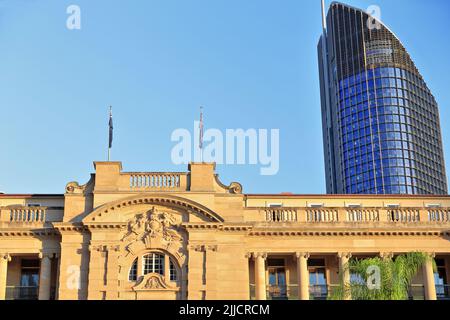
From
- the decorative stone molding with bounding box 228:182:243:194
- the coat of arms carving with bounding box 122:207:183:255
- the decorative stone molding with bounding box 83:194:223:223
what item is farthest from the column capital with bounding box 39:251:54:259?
the decorative stone molding with bounding box 228:182:243:194

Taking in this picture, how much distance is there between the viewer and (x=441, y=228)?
2201 inches

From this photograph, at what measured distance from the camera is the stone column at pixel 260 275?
54.1 metres

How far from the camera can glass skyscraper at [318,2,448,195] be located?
586ft

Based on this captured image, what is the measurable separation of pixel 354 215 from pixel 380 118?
418 ft

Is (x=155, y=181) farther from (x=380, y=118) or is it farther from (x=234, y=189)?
(x=380, y=118)

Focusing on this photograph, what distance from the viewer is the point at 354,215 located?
56469 millimetres

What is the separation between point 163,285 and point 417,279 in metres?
19.0

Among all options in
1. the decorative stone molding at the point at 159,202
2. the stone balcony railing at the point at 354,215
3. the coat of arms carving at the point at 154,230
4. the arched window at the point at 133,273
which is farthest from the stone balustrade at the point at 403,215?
the arched window at the point at 133,273

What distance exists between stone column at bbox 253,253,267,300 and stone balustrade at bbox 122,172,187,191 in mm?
7425

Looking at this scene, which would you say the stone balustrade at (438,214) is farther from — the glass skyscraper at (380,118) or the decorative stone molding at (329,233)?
the glass skyscraper at (380,118)

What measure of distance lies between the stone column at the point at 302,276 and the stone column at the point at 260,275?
246 centimetres
